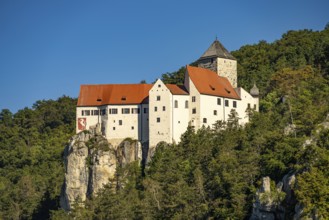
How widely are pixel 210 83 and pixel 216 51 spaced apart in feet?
20.8

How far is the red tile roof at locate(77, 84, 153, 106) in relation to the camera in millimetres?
89312

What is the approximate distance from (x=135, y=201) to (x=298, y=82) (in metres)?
28.1

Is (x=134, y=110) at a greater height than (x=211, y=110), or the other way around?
(x=134, y=110)

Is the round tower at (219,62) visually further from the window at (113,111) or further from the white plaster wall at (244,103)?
the window at (113,111)

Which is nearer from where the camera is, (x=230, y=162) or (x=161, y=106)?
(x=230, y=162)

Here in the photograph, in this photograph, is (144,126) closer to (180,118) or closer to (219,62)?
(180,118)

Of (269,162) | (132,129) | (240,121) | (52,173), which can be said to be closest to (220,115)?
(240,121)

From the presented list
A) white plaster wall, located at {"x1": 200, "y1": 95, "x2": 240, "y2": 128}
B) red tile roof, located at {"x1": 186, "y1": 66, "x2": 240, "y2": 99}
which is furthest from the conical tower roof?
white plaster wall, located at {"x1": 200, "y1": 95, "x2": 240, "y2": 128}

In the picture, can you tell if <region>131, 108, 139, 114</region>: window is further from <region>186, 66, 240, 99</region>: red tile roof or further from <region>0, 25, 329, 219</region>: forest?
<region>186, 66, 240, 99</region>: red tile roof

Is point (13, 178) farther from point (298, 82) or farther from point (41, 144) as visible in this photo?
point (298, 82)

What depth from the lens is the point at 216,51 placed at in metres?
94.7

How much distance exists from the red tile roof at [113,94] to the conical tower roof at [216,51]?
8406mm

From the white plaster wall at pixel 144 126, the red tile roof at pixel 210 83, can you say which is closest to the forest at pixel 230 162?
the white plaster wall at pixel 144 126

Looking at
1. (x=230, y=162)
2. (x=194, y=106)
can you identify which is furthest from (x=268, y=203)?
(x=194, y=106)
